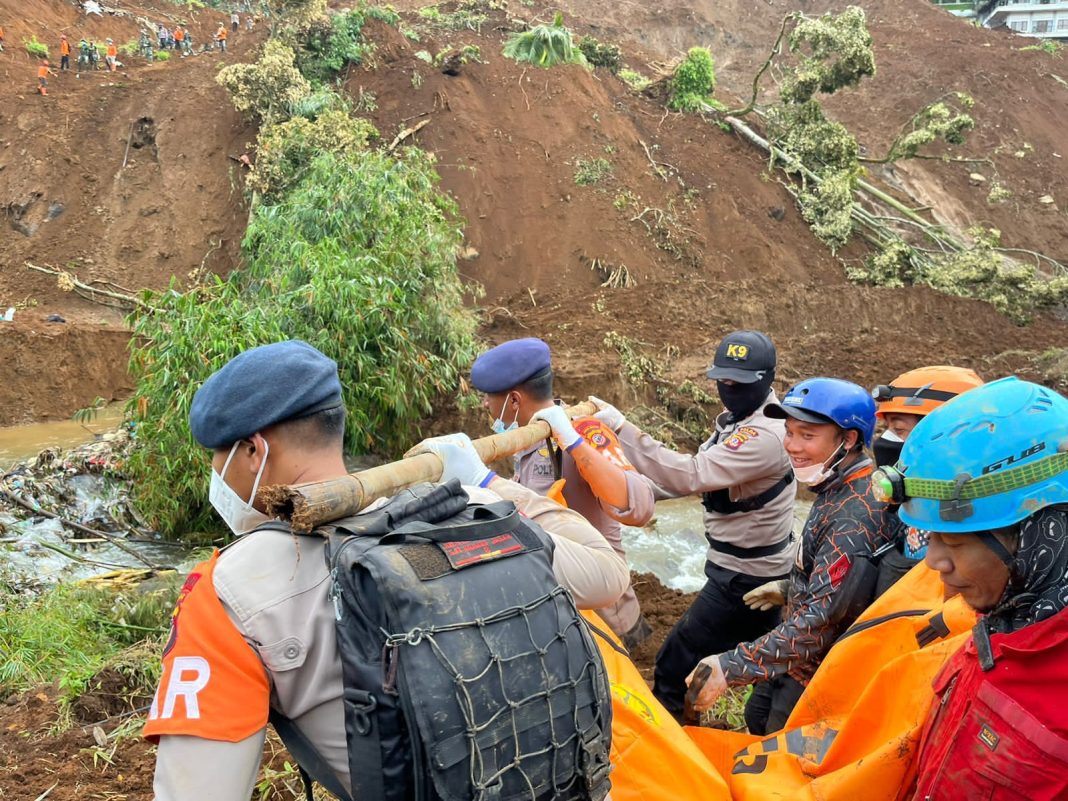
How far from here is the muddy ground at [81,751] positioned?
3.04 m

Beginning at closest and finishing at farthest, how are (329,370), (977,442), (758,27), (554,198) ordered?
(977,442) < (329,370) < (554,198) < (758,27)

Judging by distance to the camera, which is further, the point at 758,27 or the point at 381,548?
the point at 758,27

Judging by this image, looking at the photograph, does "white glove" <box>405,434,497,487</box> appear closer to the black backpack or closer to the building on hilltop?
the black backpack

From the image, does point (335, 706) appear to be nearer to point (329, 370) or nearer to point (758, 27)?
point (329, 370)

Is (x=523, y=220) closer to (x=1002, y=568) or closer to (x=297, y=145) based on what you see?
(x=297, y=145)

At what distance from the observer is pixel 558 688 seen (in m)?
1.36

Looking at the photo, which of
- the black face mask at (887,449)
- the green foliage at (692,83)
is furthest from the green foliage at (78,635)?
the green foliage at (692,83)

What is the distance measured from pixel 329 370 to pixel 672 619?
417 cm

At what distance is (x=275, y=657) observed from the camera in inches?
50.6

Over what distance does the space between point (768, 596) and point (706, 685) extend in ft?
1.98

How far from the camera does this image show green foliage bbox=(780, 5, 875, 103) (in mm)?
15787

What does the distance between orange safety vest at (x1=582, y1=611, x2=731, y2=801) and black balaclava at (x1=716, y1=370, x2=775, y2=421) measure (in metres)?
1.66

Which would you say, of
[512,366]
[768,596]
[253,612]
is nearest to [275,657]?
[253,612]

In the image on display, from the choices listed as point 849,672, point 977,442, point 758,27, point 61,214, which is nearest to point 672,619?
point 849,672
